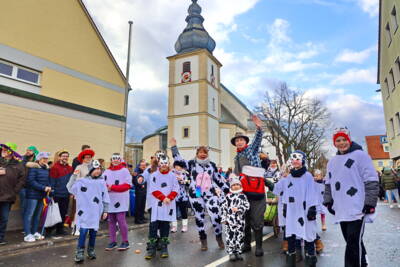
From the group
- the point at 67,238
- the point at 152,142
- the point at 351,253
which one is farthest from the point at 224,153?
the point at 351,253

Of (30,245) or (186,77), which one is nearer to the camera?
(30,245)

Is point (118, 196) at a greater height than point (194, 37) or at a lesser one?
lesser

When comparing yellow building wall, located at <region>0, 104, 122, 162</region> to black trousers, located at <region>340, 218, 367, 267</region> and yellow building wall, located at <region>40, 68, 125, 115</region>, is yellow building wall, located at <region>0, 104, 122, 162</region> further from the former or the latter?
black trousers, located at <region>340, 218, 367, 267</region>

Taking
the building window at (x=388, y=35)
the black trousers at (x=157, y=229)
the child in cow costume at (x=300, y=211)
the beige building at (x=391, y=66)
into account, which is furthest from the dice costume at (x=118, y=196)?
the building window at (x=388, y=35)

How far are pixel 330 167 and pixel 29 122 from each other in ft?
31.9

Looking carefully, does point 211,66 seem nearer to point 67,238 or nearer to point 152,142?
point 152,142

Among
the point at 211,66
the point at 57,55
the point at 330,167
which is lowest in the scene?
the point at 330,167

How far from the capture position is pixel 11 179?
21.7ft

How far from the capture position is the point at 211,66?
142 ft

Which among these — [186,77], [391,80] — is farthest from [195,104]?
[391,80]

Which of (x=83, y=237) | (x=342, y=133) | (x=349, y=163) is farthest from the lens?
(x=83, y=237)

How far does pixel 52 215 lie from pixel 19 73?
6.31 m

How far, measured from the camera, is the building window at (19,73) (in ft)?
34.4

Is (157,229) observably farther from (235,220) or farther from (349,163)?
(349,163)
